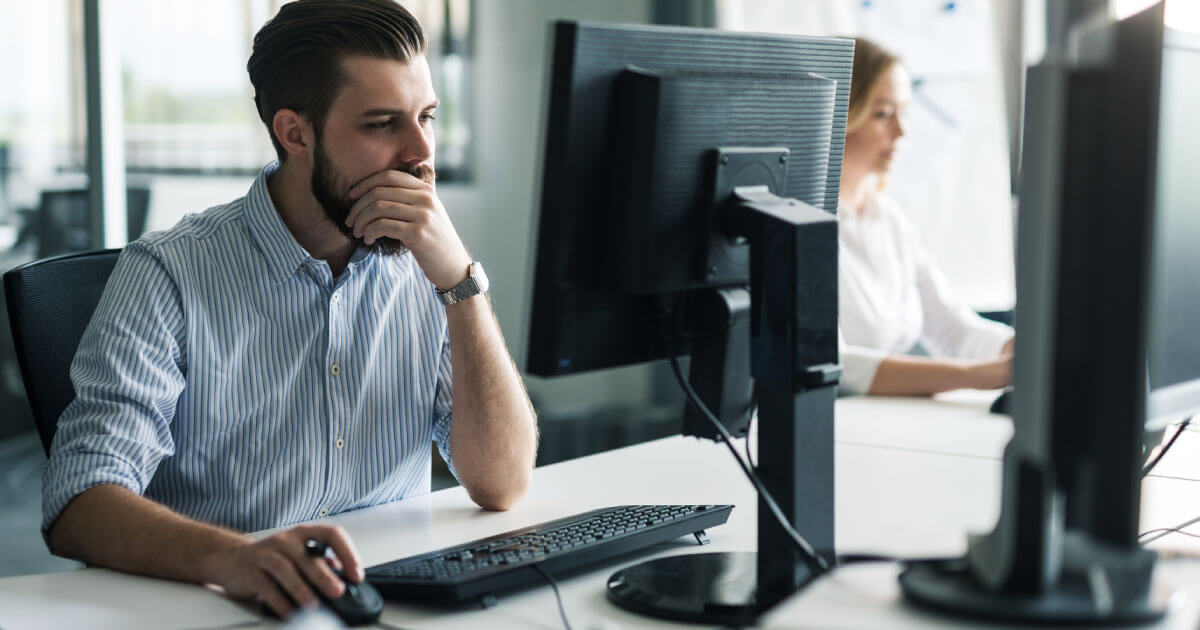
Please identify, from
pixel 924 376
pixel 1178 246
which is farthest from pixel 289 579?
pixel 924 376

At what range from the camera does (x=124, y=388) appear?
131cm

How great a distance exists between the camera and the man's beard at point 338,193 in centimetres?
150

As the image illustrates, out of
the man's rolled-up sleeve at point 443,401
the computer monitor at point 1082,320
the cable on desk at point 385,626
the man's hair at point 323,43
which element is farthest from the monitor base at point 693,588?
the man's hair at point 323,43

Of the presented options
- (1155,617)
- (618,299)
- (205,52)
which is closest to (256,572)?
(618,299)

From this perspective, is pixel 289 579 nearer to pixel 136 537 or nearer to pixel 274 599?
pixel 274 599

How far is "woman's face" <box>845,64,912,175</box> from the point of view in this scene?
2535 millimetres

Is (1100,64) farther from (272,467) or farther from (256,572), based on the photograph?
(272,467)

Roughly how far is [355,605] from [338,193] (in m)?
0.65

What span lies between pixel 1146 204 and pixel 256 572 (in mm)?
793

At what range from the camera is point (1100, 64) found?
0.72 m

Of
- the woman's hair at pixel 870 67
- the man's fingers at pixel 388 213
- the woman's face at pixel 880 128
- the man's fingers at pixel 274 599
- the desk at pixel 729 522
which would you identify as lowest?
the desk at pixel 729 522

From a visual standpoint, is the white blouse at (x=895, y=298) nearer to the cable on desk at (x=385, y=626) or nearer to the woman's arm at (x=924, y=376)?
the woman's arm at (x=924, y=376)

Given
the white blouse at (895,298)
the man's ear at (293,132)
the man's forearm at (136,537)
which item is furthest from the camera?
the white blouse at (895,298)

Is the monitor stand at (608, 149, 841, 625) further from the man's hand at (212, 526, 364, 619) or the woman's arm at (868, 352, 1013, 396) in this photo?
the woman's arm at (868, 352, 1013, 396)
